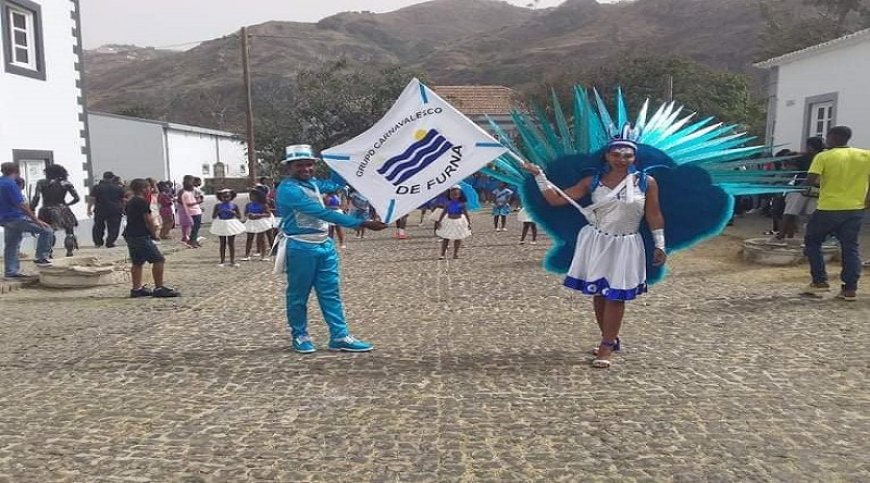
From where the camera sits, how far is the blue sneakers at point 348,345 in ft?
18.1

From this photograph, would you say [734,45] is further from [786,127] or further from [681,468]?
[681,468]

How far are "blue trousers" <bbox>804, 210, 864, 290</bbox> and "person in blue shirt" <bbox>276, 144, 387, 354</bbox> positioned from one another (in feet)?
16.7

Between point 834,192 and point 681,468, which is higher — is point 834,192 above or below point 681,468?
above

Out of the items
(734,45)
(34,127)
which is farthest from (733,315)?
(734,45)

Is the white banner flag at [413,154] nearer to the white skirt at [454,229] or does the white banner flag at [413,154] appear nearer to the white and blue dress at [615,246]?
the white and blue dress at [615,246]

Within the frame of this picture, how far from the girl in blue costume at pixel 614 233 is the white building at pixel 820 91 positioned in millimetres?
10837

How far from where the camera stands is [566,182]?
17.7ft

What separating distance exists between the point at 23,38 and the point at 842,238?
47.3 ft

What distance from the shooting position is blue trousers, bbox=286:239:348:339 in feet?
17.6

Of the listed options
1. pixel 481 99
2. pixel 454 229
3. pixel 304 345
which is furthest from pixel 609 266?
pixel 481 99

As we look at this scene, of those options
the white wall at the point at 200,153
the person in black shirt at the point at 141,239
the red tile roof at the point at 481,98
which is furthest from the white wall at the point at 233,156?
the person in black shirt at the point at 141,239

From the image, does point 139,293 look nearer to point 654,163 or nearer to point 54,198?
point 54,198

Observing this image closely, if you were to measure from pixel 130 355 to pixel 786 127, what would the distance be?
688 inches

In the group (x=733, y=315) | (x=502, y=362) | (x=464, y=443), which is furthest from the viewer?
(x=733, y=315)
